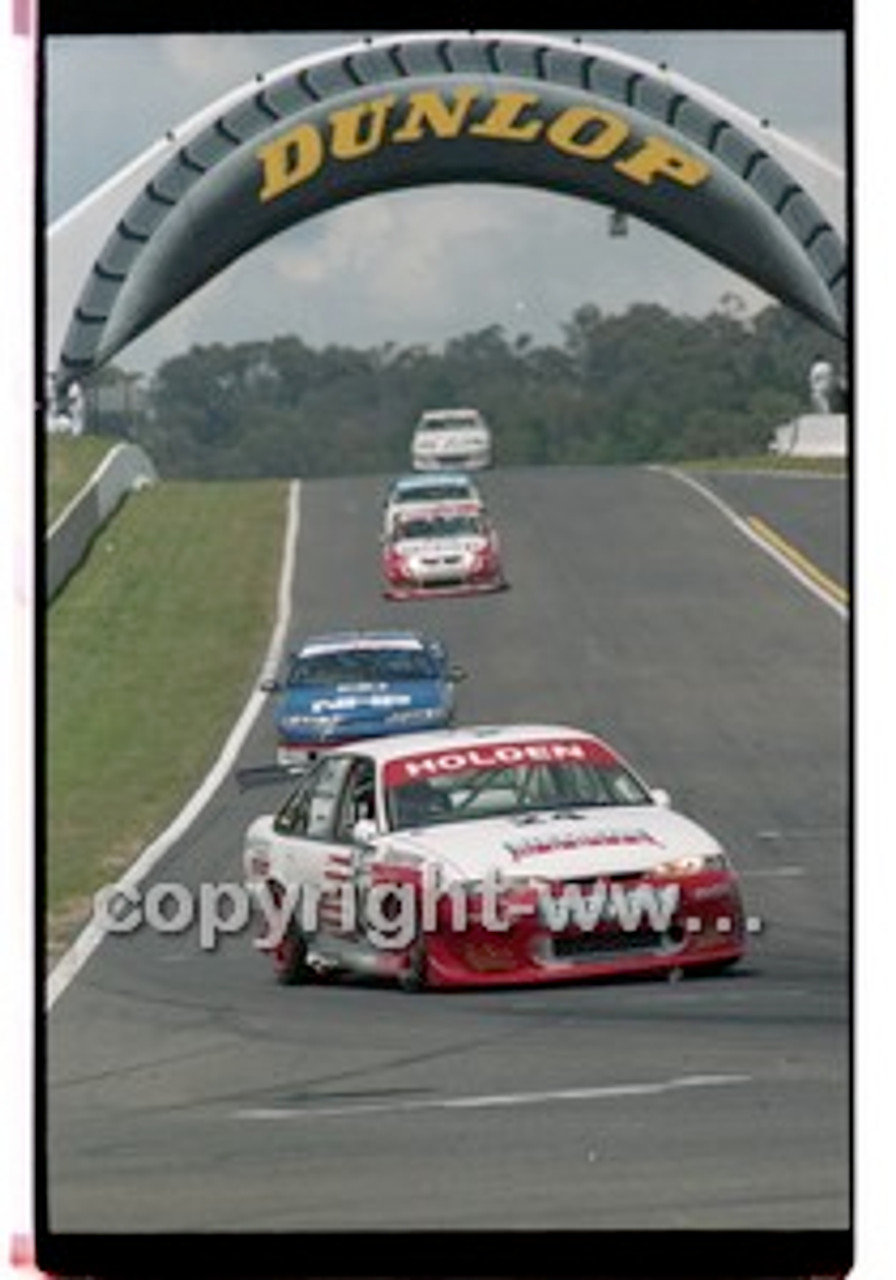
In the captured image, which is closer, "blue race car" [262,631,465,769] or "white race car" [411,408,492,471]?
"white race car" [411,408,492,471]

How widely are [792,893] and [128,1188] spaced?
7.82 feet

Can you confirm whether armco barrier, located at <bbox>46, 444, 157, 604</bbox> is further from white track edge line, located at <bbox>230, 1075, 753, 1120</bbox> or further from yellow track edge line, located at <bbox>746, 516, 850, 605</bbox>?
yellow track edge line, located at <bbox>746, 516, 850, 605</bbox>

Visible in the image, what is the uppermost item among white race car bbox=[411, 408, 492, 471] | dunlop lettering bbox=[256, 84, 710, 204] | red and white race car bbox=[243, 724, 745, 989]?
dunlop lettering bbox=[256, 84, 710, 204]

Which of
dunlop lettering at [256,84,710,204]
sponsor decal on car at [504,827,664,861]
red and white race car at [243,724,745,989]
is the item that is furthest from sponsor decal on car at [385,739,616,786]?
dunlop lettering at [256,84,710,204]

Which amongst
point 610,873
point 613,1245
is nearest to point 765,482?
point 610,873

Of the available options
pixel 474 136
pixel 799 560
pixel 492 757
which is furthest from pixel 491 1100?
pixel 474 136

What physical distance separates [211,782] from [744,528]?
83.8 inches

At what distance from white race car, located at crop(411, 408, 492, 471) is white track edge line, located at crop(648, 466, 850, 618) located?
0.60 meters

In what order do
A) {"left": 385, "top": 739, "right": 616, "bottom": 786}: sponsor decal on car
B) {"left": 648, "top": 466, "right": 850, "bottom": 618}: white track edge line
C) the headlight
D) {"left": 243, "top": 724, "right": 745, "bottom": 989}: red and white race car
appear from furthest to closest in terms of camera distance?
{"left": 385, "top": 739, "right": 616, "bottom": 786}: sponsor decal on car, the headlight, {"left": 243, "top": 724, "right": 745, "bottom": 989}: red and white race car, {"left": 648, "top": 466, "right": 850, "bottom": 618}: white track edge line

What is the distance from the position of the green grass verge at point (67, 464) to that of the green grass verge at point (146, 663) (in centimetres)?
31

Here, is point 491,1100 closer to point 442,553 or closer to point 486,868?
point 486,868

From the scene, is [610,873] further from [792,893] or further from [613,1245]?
[613,1245]

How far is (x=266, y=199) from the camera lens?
14656mm

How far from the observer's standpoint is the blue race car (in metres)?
15.1
